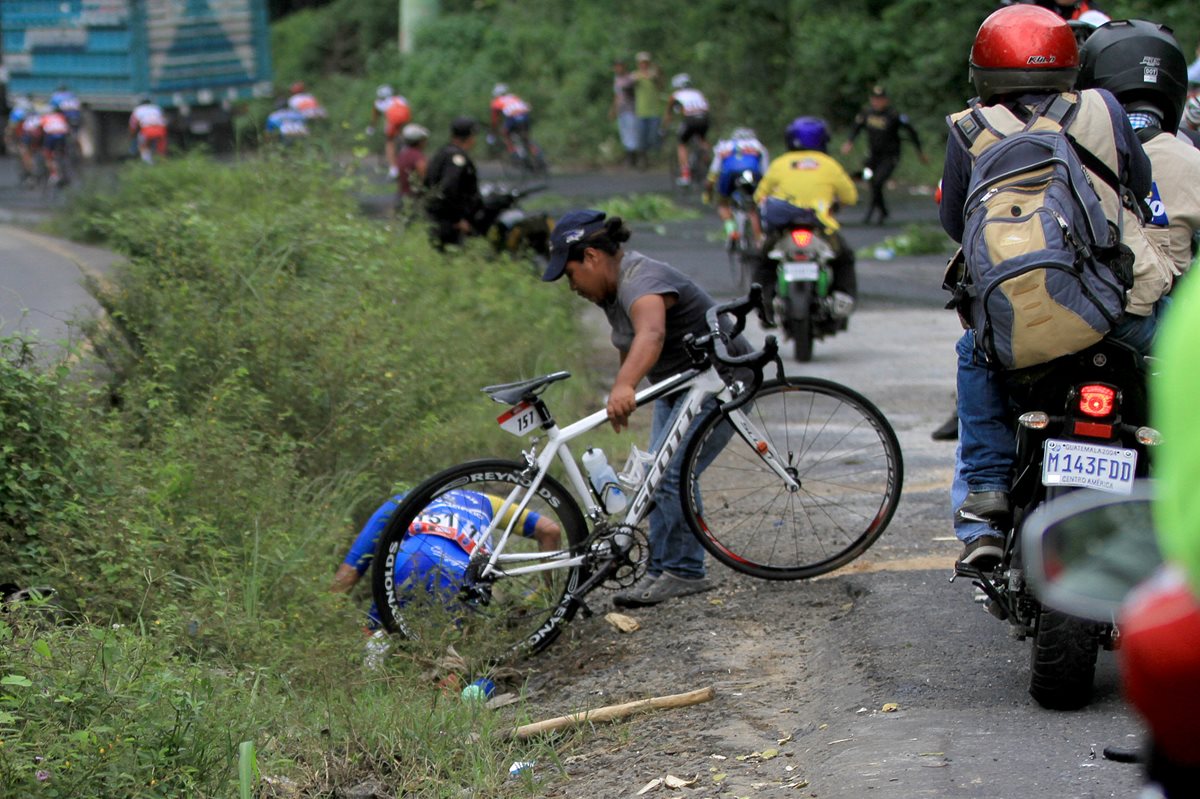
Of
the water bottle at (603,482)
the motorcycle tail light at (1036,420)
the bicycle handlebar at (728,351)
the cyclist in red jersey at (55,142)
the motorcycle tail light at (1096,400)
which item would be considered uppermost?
the motorcycle tail light at (1096,400)

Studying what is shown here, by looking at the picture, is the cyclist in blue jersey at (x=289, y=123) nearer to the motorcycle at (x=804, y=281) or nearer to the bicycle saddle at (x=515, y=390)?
the motorcycle at (x=804, y=281)

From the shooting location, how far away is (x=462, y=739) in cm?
485

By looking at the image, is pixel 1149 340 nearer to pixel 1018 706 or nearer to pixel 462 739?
pixel 1018 706

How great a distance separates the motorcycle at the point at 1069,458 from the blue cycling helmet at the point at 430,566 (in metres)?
2.14

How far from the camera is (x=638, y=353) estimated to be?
606 cm

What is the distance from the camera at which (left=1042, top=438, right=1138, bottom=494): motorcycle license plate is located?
429 cm

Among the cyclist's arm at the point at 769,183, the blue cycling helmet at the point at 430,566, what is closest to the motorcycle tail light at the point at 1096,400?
the blue cycling helmet at the point at 430,566

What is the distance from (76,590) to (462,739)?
1.50 metres

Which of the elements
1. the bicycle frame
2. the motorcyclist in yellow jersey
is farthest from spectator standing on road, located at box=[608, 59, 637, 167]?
the bicycle frame

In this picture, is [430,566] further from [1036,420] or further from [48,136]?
[48,136]

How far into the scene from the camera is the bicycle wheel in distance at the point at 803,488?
6.34m

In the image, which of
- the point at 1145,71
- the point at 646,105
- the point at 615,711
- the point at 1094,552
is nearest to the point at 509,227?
the point at 1145,71

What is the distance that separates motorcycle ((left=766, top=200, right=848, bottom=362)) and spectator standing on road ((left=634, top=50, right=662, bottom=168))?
18.4 meters

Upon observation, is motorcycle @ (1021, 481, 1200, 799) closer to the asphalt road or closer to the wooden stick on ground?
the asphalt road
